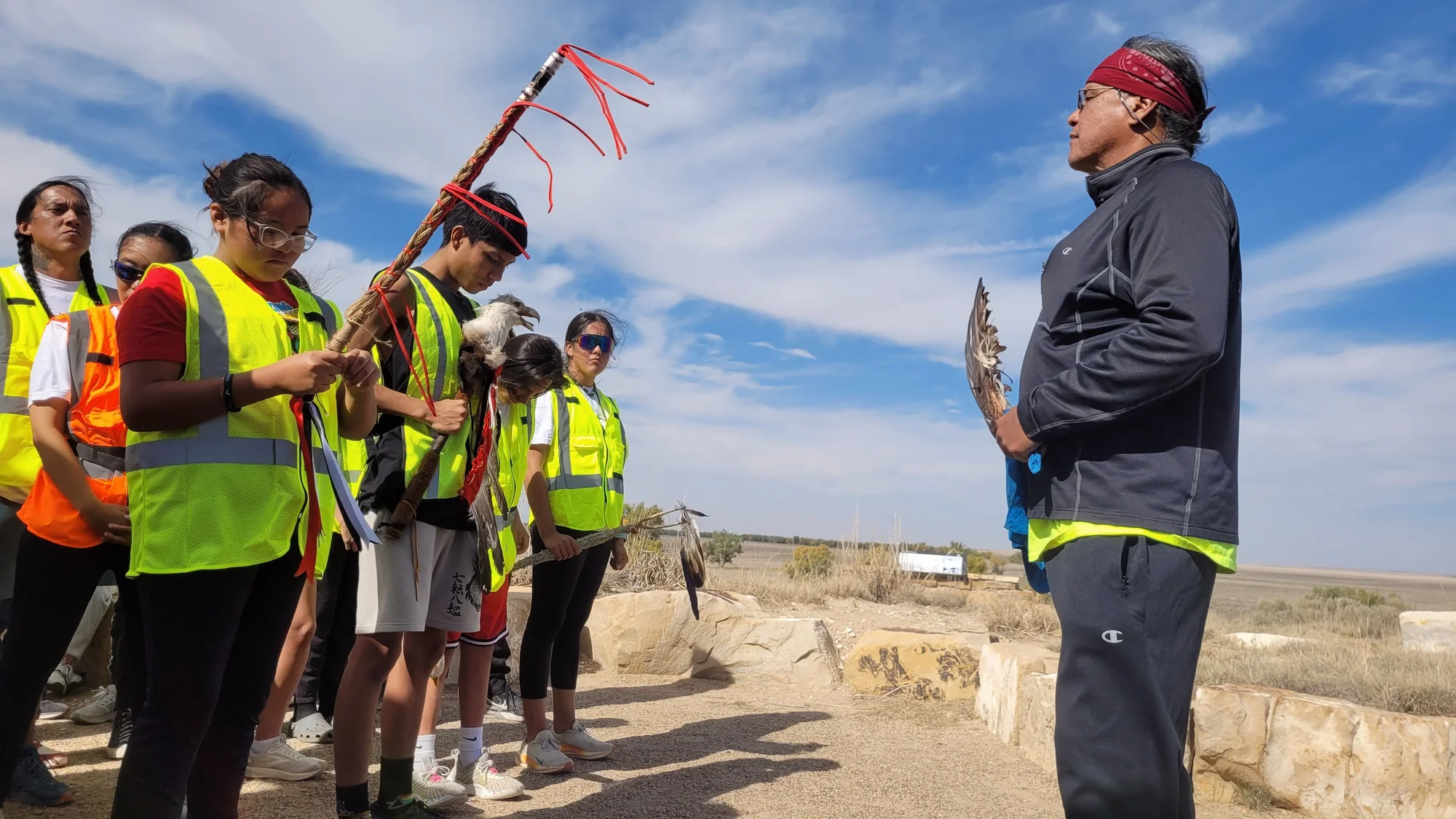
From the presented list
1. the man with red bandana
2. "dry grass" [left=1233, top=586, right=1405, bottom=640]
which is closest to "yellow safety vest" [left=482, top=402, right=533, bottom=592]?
the man with red bandana

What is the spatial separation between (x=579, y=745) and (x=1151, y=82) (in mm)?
3772

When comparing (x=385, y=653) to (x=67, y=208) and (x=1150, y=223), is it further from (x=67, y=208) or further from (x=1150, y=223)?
(x=1150, y=223)

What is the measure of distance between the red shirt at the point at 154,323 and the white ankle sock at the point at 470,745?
2289mm

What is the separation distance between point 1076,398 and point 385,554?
7.16ft

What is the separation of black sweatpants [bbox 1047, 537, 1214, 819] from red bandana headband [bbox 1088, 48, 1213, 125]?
3.41 feet

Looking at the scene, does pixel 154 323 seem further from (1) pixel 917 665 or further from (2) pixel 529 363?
(1) pixel 917 665

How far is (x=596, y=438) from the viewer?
486 cm

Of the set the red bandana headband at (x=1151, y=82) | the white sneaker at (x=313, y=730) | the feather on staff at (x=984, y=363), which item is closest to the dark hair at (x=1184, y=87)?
the red bandana headband at (x=1151, y=82)

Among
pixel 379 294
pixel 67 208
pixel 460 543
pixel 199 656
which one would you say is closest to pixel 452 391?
pixel 460 543

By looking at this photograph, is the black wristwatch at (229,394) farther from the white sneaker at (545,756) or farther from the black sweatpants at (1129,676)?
the white sneaker at (545,756)

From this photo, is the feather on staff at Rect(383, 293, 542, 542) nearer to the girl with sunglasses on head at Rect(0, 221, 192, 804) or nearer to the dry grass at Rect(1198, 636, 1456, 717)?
the girl with sunglasses on head at Rect(0, 221, 192, 804)

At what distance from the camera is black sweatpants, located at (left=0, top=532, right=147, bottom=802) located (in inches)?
109

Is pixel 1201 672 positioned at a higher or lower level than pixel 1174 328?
lower

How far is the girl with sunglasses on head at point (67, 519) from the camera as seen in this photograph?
2793mm
